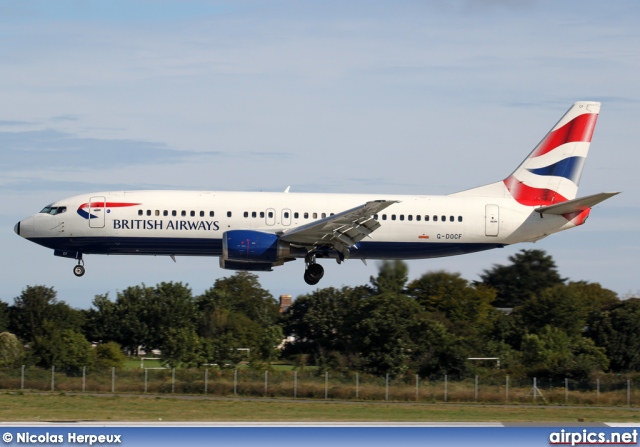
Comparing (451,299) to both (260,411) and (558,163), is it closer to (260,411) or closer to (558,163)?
(558,163)

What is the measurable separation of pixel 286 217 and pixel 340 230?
2.74 m

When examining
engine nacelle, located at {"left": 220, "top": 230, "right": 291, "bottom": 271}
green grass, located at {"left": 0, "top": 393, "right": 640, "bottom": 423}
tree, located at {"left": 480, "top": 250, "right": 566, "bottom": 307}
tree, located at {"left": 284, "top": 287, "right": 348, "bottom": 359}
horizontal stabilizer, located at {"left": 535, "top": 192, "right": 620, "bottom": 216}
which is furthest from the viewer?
tree, located at {"left": 480, "top": 250, "right": 566, "bottom": 307}

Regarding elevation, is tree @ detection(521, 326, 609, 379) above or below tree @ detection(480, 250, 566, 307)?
below

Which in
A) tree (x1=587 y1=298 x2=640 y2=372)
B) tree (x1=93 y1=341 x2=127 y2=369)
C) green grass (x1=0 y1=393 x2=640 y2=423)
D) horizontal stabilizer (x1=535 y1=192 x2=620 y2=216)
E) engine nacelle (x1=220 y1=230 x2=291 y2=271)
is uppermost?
horizontal stabilizer (x1=535 y1=192 x2=620 y2=216)

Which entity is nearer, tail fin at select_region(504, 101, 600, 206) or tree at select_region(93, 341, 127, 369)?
tail fin at select_region(504, 101, 600, 206)

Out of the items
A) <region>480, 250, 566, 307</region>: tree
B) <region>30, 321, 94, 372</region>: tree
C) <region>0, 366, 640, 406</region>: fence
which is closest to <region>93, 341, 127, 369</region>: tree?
<region>30, 321, 94, 372</region>: tree

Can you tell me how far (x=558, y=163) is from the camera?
44000 mm

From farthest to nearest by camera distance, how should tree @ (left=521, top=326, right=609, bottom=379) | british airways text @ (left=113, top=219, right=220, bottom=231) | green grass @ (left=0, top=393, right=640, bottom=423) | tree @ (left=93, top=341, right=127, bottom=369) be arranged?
tree @ (left=93, top=341, right=127, bottom=369) → tree @ (left=521, top=326, right=609, bottom=379) → british airways text @ (left=113, top=219, right=220, bottom=231) → green grass @ (left=0, top=393, right=640, bottom=423)

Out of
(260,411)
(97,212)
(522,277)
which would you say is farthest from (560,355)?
(522,277)

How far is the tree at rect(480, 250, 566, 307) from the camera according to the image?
100 m

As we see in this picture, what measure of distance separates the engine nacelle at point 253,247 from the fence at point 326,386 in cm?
528

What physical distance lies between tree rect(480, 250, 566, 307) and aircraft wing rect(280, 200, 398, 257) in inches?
2433

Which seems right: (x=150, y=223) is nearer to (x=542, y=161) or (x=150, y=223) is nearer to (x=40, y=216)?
(x=40, y=216)

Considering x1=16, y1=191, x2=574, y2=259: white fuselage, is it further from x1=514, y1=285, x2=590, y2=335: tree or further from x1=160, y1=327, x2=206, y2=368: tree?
x1=514, y1=285, x2=590, y2=335: tree
